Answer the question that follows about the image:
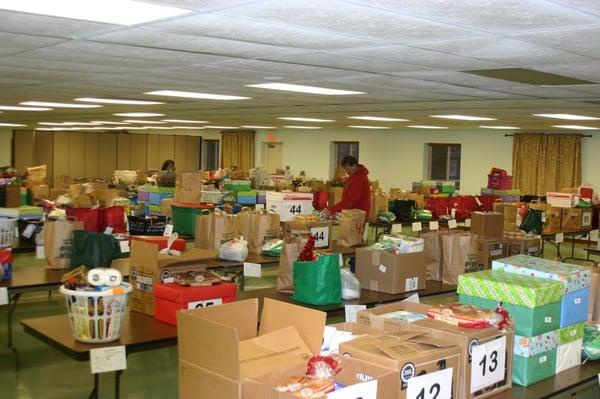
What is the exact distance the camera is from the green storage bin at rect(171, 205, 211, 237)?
23.5 feet

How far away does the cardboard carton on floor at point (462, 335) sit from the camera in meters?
2.22

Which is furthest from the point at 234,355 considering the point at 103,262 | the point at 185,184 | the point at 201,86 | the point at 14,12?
the point at 185,184

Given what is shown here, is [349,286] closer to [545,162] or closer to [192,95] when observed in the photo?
[192,95]

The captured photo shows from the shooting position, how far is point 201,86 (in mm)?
5535

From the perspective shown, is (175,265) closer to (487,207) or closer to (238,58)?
(238,58)

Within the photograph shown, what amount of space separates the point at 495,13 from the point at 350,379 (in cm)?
136

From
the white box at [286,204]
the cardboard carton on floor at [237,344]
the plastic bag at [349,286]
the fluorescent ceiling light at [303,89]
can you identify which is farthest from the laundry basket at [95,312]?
the white box at [286,204]

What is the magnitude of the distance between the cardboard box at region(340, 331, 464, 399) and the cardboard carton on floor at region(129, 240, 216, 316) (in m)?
1.66

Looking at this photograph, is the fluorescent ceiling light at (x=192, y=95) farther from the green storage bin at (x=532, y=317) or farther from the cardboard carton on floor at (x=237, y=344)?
the green storage bin at (x=532, y=317)

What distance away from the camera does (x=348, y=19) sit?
257 centimetres

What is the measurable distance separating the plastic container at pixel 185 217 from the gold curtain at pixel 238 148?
452 inches

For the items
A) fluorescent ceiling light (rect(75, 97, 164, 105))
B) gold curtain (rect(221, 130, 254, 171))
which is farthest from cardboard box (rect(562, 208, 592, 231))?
gold curtain (rect(221, 130, 254, 171))

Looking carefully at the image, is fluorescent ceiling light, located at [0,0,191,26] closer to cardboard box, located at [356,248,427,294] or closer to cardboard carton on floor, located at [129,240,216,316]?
cardboard carton on floor, located at [129,240,216,316]

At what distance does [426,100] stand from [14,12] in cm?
435
